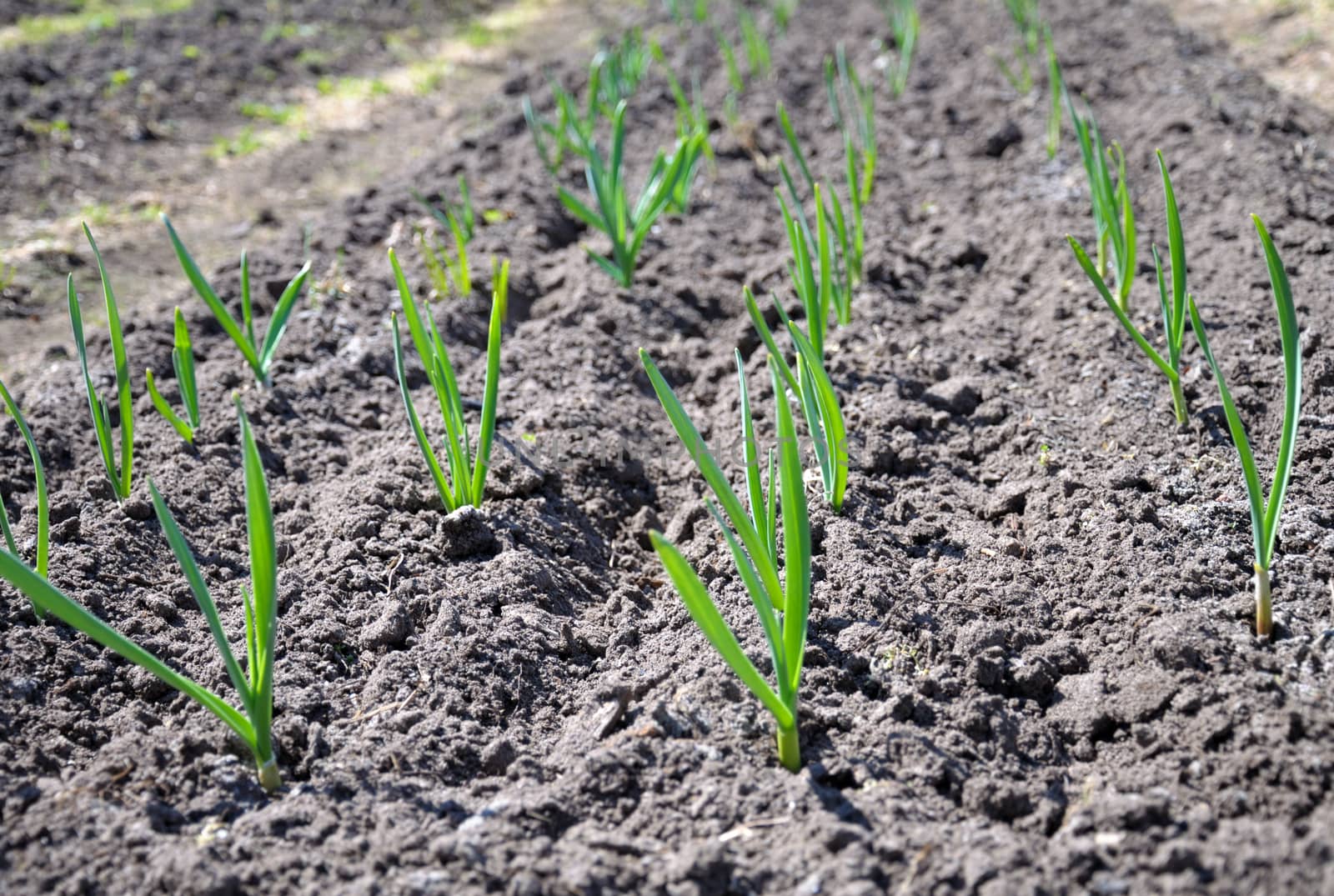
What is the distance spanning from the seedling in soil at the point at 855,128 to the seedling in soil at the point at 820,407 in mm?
974

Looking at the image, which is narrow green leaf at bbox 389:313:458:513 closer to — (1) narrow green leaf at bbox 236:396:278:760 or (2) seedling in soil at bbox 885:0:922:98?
(1) narrow green leaf at bbox 236:396:278:760

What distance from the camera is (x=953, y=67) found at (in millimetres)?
4980

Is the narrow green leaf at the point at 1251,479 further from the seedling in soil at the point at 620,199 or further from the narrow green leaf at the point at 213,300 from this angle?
the narrow green leaf at the point at 213,300

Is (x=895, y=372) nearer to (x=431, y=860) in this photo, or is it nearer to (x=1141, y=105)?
(x=431, y=860)

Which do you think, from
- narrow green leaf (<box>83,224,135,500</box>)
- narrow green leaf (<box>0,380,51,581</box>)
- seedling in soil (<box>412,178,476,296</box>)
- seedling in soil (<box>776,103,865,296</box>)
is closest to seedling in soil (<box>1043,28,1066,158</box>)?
seedling in soil (<box>776,103,865,296</box>)

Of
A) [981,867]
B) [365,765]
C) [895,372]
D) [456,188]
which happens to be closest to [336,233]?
[456,188]

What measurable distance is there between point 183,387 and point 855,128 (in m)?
3.08

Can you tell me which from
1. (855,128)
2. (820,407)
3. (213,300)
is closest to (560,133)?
(855,128)

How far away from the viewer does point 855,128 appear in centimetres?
441

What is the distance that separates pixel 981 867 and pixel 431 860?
2.42 ft

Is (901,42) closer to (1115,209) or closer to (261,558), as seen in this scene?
(1115,209)

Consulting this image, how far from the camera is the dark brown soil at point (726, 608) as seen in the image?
4.64ft

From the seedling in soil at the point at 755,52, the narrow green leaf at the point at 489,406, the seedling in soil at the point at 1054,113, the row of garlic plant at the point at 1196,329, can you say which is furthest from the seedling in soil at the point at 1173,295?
the seedling in soil at the point at 755,52

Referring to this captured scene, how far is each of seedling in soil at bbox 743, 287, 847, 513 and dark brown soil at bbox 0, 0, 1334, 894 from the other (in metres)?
0.09
